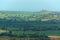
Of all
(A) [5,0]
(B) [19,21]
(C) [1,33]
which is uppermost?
(A) [5,0]

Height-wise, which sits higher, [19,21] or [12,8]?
[12,8]

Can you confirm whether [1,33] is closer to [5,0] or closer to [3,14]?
[3,14]

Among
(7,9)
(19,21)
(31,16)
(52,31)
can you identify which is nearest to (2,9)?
(7,9)

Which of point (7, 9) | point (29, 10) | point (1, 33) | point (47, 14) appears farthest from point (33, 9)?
point (1, 33)

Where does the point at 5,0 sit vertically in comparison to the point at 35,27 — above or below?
above

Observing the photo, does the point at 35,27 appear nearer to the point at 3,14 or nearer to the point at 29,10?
the point at 29,10

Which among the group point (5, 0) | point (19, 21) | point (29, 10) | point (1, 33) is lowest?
point (1, 33)

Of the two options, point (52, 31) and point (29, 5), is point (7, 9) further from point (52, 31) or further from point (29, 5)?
point (52, 31)

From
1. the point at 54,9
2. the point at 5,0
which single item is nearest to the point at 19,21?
the point at 5,0
